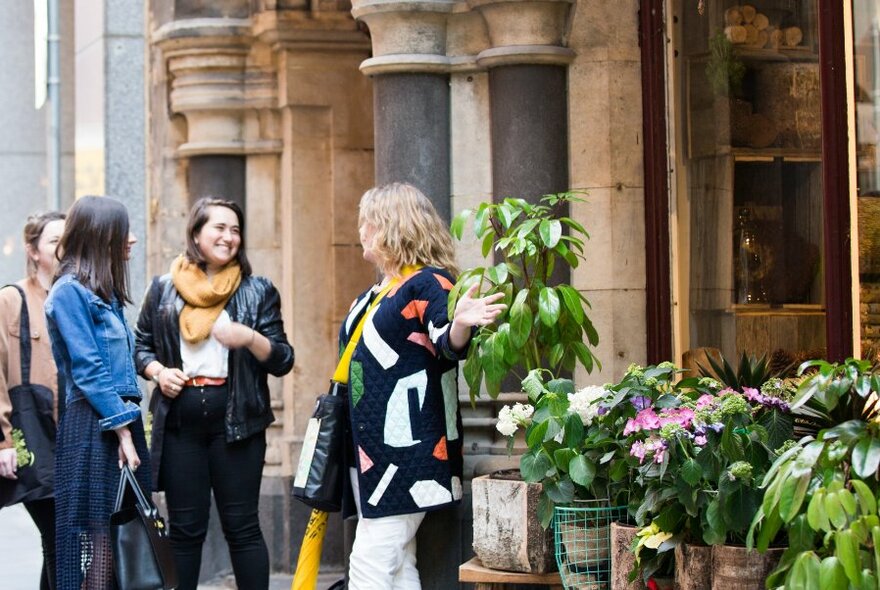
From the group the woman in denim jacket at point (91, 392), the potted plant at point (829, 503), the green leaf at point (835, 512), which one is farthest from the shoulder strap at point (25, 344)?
the green leaf at point (835, 512)

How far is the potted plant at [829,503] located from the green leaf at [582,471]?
0.94m

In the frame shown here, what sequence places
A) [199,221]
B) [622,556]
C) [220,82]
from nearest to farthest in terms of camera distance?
[622,556] → [199,221] → [220,82]

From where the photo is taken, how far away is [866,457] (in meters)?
4.24

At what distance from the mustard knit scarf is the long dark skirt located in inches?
31.4

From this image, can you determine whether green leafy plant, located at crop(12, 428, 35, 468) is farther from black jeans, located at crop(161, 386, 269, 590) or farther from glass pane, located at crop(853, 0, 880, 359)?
glass pane, located at crop(853, 0, 880, 359)

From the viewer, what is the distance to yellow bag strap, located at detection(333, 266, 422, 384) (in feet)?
20.5

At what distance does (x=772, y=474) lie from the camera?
433cm

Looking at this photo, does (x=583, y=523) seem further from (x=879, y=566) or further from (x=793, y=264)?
(x=879, y=566)

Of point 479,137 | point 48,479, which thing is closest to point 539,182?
point 479,137

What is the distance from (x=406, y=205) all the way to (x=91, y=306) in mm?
1150

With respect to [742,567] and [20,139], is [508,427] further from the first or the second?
[20,139]

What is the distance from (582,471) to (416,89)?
2159 mm

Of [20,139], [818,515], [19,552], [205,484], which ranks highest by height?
[20,139]

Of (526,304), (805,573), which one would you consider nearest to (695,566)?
(805,573)
